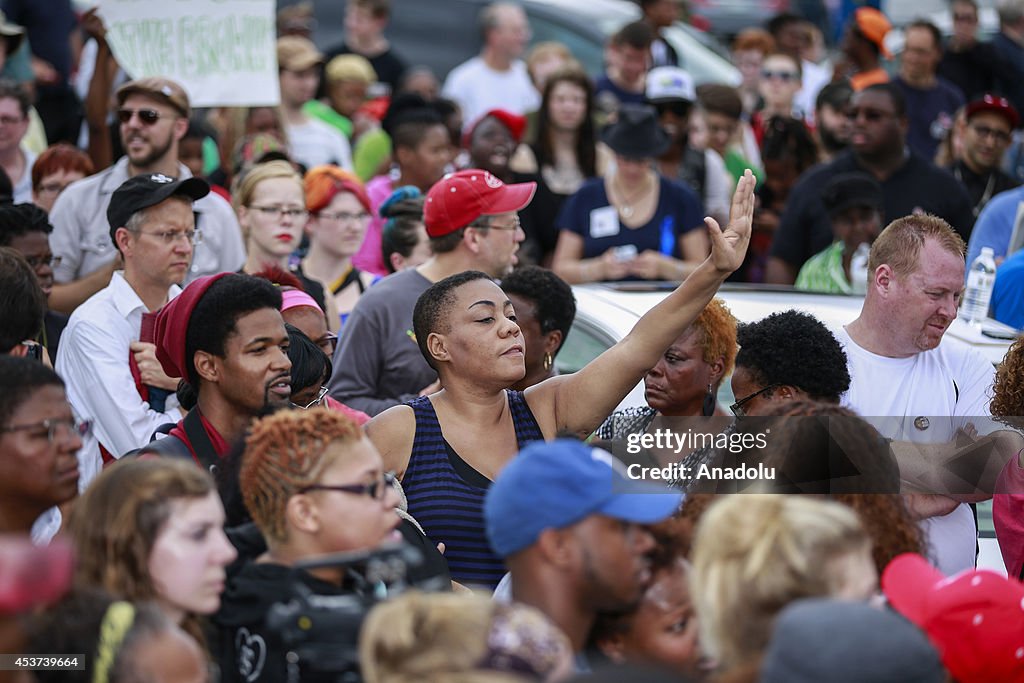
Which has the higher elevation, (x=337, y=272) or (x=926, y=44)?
(x=926, y=44)

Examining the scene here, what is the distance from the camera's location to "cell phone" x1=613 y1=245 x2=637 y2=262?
8281 millimetres

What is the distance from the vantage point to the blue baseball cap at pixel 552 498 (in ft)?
11.2

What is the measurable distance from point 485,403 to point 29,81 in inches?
245

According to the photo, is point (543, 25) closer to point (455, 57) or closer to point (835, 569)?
point (455, 57)

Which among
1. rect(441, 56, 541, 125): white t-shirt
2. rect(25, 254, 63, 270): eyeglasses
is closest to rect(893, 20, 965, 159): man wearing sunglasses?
rect(441, 56, 541, 125): white t-shirt

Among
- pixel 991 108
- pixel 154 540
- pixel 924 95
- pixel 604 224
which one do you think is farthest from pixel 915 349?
pixel 924 95

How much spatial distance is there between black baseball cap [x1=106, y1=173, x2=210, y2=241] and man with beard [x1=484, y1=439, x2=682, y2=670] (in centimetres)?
282

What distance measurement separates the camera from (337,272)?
7.49m

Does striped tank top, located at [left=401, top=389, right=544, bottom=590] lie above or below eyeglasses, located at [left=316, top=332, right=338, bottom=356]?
below

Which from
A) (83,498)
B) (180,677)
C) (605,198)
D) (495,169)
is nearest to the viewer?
(180,677)

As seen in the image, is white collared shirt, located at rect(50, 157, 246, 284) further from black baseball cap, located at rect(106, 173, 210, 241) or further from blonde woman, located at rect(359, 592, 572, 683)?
blonde woman, located at rect(359, 592, 572, 683)

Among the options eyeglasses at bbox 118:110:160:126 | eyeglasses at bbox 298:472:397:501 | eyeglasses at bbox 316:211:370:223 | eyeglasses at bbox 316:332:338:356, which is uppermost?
eyeglasses at bbox 118:110:160:126

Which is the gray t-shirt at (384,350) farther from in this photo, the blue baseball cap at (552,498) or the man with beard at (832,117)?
the man with beard at (832,117)

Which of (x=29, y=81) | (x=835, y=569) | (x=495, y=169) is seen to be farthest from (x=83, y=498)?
(x=29, y=81)
